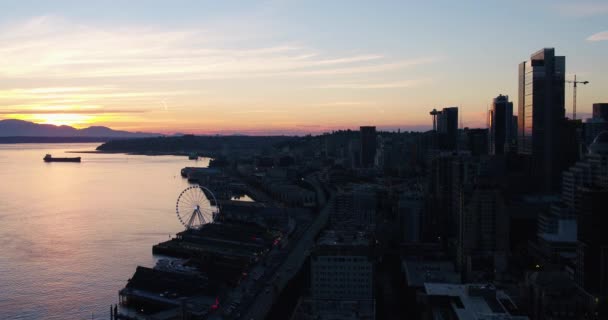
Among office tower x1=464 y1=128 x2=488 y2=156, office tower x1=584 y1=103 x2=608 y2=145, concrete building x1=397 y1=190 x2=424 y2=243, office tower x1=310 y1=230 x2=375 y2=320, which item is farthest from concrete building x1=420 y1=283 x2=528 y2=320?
office tower x1=464 y1=128 x2=488 y2=156

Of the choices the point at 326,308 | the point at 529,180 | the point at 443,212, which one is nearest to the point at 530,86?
the point at 529,180

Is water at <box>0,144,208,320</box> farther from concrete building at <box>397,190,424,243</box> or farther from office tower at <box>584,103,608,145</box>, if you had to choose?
office tower at <box>584,103,608,145</box>

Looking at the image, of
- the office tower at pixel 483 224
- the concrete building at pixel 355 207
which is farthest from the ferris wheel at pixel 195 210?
the office tower at pixel 483 224

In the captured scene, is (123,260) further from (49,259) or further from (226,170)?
(226,170)

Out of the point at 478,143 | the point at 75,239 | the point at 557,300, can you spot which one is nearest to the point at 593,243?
the point at 557,300

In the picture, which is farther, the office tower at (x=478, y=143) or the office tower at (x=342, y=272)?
the office tower at (x=478, y=143)

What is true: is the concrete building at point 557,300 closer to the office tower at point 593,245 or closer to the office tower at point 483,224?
the office tower at point 593,245
